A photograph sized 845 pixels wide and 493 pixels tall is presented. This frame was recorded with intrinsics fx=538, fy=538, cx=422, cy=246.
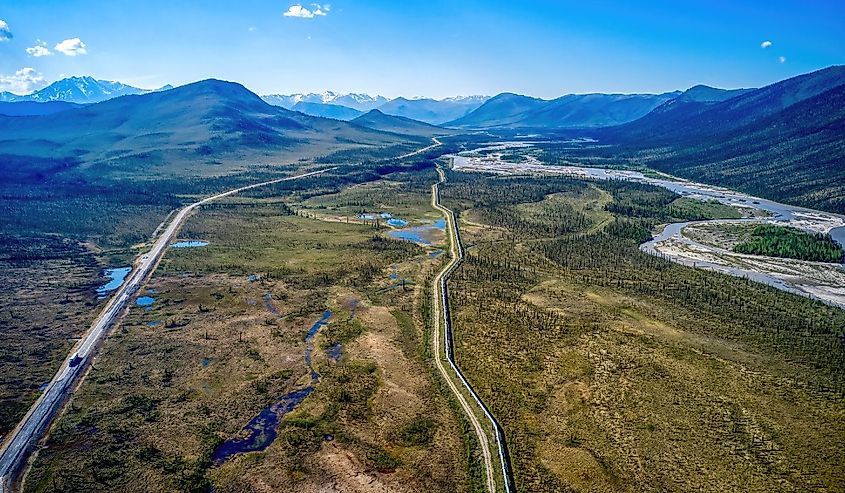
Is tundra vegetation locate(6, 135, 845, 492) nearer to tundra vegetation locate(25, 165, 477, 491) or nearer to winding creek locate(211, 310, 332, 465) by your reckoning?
tundra vegetation locate(25, 165, 477, 491)

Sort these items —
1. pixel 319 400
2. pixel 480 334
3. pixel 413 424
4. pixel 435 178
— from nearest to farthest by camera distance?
1. pixel 413 424
2. pixel 319 400
3. pixel 480 334
4. pixel 435 178

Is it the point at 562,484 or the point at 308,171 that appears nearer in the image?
the point at 562,484

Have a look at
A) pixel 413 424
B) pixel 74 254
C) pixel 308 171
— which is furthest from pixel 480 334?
pixel 308 171

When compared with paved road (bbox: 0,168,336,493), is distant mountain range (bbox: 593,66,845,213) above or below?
above

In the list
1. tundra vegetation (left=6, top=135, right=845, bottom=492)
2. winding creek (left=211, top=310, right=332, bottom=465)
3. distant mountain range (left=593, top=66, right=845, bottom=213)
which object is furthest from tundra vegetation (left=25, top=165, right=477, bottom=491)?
distant mountain range (left=593, top=66, right=845, bottom=213)

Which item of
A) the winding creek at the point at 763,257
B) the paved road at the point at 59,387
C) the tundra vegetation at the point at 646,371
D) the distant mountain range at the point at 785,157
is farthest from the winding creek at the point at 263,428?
the distant mountain range at the point at 785,157

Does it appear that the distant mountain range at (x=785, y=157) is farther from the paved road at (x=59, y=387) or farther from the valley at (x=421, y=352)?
the paved road at (x=59, y=387)

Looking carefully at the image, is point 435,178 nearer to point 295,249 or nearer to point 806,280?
point 295,249

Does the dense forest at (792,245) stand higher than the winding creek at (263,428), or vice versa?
the dense forest at (792,245)
